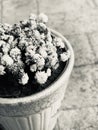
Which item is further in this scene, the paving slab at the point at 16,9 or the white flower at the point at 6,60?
the paving slab at the point at 16,9

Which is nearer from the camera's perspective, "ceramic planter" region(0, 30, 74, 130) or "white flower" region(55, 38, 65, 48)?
"ceramic planter" region(0, 30, 74, 130)

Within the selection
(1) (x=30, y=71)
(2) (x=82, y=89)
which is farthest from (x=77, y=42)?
(1) (x=30, y=71)

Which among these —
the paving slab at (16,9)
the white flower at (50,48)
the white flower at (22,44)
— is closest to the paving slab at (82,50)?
the paving slab at (16,9)

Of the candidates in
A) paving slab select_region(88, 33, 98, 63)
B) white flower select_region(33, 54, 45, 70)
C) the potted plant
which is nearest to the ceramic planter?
the potted plant

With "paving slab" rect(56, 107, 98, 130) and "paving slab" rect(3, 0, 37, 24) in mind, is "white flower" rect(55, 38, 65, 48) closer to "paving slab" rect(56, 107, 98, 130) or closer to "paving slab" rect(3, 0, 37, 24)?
"paving slab" rect(56, 107, 98, 130)

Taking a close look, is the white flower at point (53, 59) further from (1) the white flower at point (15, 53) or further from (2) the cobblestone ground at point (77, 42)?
(2) the cobblestone ground at point (77, 42)

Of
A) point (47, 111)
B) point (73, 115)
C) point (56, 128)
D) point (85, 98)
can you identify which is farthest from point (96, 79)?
point (47, 111)
